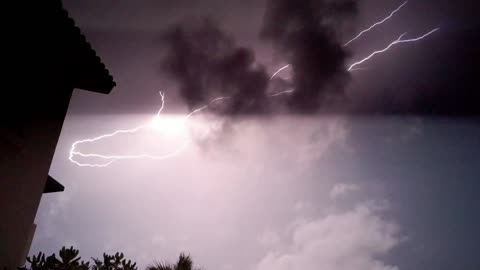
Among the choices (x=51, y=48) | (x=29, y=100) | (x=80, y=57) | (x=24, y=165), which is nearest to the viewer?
(x=24, y=165)

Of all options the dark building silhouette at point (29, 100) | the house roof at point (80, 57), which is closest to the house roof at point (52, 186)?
the dark building silhouette at point (29, 100)

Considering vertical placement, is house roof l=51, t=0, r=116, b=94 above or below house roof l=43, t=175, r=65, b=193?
above

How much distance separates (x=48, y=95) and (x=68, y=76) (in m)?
0.54

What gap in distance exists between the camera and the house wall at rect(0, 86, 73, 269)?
4523 millimetres

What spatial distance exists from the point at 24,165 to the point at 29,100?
951 millimetres

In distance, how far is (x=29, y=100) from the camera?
4.98 metres

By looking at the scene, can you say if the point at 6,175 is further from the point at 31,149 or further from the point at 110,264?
the point at 110,264

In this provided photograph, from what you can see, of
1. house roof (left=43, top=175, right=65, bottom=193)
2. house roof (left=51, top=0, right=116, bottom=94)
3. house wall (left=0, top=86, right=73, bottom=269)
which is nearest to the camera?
house wall (left=0, top=86, right=73, bottom=269)

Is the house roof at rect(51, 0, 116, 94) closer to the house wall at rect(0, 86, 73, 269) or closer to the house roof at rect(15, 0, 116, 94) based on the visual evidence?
the house roof at rect(15, 0, 116, 94)

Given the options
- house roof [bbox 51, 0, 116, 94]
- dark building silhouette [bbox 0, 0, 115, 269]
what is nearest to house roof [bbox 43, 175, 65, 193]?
dark building silhouette [bbox 0, 0, 115, 269]

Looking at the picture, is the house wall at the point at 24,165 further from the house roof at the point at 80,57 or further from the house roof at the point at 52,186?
the house roof at the point at 52,186

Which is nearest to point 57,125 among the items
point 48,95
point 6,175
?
point 48,95

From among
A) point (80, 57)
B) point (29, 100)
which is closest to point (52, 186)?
point (29, 100)

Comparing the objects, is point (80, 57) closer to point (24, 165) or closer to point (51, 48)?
point (51, 48)
